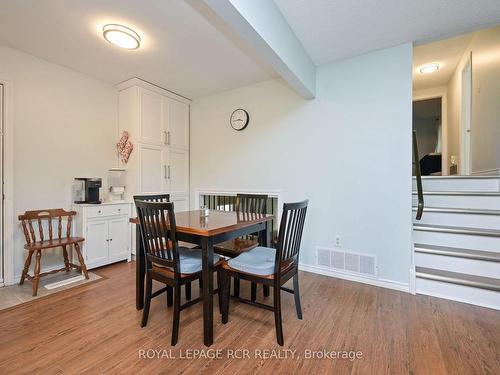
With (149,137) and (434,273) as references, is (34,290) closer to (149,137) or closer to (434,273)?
(149,137)

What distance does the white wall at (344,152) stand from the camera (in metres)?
2.54

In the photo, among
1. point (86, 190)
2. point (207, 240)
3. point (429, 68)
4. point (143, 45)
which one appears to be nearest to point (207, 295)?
point (207, 240)

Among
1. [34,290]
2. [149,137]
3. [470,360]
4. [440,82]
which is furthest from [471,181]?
[34,290]

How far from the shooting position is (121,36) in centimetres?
233

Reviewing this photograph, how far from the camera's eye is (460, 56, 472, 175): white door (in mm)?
3802

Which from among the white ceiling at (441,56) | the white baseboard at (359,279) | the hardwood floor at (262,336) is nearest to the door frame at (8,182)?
the hardwood floor at (262,336)

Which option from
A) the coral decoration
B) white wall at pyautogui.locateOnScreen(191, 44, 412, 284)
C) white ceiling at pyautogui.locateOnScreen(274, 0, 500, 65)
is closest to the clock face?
white wall at pyautogui.locateOnScreen(191, 44, 412, 284)

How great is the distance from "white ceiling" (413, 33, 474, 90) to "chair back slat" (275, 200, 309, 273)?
10.1 feet

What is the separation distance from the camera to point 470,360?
5.00 feet

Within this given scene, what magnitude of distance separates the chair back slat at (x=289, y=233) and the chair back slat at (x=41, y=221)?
2536 millimetres

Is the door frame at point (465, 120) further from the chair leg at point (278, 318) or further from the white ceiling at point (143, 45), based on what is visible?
the chair leg at point (278, 318)

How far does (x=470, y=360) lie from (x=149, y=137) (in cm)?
400

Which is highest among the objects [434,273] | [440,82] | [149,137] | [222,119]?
[440,82]

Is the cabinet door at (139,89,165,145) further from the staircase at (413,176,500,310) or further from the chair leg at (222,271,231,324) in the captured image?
the staircase at (413,176,500,310)
